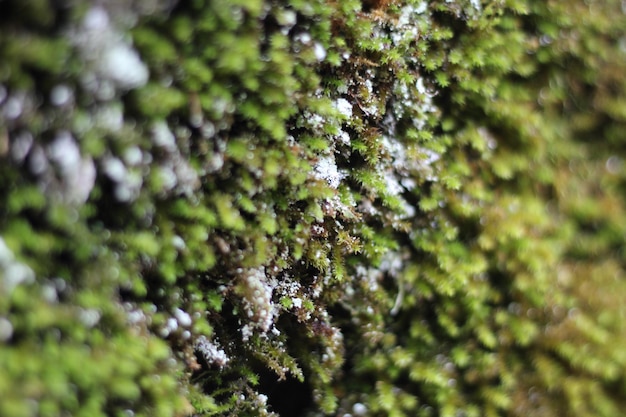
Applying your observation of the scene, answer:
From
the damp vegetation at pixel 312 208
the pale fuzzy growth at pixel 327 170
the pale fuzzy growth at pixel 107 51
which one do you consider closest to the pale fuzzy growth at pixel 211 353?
the damp vegetation at pixel 312 208

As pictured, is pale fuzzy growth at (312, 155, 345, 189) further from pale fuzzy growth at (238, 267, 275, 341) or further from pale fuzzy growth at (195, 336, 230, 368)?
pale fuzzy growth at (195, 336, 230, 368)

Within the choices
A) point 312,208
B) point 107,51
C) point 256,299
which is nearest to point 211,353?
point 256,299

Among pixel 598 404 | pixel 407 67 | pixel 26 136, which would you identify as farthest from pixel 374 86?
pixel 598 404

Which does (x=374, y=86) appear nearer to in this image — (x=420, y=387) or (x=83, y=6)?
(x=83, y=6)

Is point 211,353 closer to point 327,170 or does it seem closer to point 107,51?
point 327,170

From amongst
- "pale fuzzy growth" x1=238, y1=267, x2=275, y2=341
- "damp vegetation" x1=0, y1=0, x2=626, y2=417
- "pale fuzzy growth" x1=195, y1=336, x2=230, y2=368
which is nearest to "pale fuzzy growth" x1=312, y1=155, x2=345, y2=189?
"damp vegetation" x1=0, y1=0, x2=626, y2=417

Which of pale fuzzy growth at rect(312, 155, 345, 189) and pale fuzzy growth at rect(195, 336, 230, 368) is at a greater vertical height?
pale fuzzy growth at rect(312, 155, 345, 189)

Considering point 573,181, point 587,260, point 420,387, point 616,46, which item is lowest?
point 420,387

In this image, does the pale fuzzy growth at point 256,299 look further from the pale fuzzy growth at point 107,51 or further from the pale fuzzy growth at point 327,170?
the pale fuzzy growth at point 107,51
